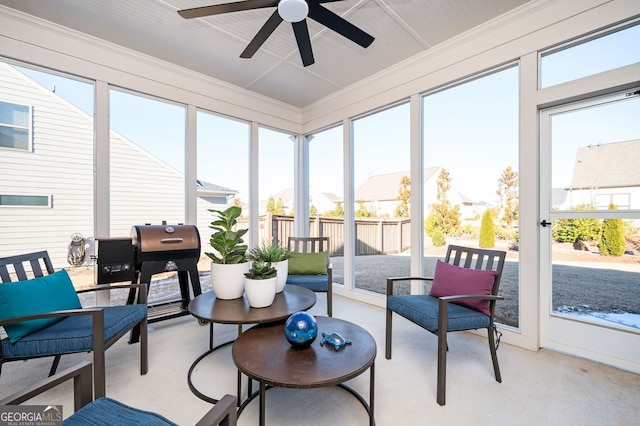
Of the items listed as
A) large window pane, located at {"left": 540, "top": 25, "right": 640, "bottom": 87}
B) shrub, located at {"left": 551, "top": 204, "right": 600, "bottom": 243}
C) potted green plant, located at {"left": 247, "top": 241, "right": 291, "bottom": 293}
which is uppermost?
large window pane, located at {"left": 540, "top": 25, "right": 640, "bottom": 87}

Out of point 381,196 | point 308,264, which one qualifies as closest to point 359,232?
point 381,196

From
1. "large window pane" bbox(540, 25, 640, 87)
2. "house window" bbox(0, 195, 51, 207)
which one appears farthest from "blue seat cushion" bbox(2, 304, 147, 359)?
"large window pane" bbox(540, 25, 640, 87)

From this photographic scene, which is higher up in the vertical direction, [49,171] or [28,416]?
[49,171]

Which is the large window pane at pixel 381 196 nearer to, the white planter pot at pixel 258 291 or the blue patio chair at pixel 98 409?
the white planter pot at pixel 258 291

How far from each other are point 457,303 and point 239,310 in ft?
5.36

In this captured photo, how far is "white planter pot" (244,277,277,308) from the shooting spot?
2014 millimetres

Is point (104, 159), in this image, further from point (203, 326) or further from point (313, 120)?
point (313, 120)

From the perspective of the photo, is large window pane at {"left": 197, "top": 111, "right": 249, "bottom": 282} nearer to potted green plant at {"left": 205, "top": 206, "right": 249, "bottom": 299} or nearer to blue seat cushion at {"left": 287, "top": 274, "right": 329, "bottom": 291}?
blue seat cushion at {"left": 287, "top": 274, "right": 329, "bottom": 291}

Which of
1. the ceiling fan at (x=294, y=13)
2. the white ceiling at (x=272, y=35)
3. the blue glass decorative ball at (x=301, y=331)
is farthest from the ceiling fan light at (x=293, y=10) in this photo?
the blue glass decorative ball at (x=301, y=331)

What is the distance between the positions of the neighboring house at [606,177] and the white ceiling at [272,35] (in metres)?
1.42

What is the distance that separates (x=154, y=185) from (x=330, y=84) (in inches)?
102

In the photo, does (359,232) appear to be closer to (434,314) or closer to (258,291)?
(434,314)

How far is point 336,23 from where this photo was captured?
2.11 meters

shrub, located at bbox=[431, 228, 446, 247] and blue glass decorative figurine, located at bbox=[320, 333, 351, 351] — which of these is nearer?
blue glass decorative figurine, located at bbox=[320, 333, 351, 351]
